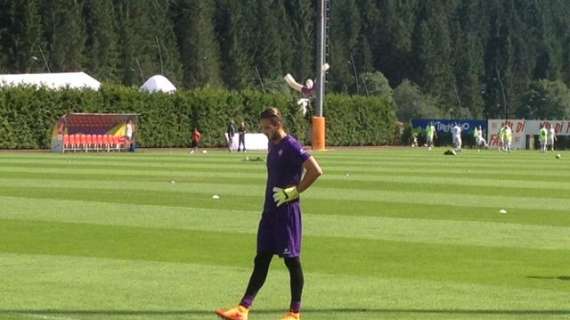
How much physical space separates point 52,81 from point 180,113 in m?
7.73

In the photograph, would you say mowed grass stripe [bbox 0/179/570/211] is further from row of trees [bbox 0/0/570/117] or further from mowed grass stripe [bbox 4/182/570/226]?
row of trees [bbox 0/0/570/117]

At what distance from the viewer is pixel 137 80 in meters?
127

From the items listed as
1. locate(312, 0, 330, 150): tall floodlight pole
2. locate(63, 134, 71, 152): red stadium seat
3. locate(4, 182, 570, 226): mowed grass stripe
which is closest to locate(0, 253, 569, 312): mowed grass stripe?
locate(4, 182, 570, 226): mowed grass stripe

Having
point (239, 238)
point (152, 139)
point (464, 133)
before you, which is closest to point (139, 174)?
point (239, 238)

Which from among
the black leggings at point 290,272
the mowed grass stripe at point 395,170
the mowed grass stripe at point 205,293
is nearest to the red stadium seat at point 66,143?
the mowed grass stripe at point 395,170

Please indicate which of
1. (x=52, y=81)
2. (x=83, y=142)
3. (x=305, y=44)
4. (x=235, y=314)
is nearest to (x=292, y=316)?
(x=235, y=314)

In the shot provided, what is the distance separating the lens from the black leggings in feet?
40.2

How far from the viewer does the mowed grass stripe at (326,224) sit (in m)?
20.6

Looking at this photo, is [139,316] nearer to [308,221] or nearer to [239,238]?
[239,238]

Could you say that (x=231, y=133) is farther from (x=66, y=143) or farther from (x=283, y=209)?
(x=283, y=209)

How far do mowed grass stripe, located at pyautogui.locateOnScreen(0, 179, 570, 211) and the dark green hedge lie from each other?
34218 mm

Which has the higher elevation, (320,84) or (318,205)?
(320,84)

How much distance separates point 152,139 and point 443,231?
56059 millimetres

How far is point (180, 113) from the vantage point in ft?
261
